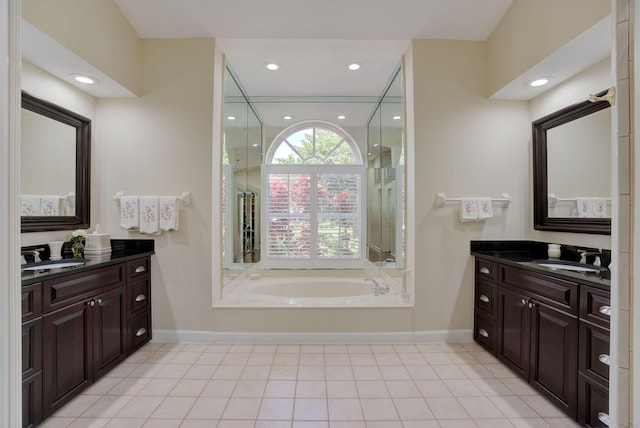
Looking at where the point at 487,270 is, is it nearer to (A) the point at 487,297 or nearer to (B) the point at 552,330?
(A) the point at 487,297

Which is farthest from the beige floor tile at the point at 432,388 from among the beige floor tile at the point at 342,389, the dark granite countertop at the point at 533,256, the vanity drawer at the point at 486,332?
the dark granite countertop at the point at 533,256

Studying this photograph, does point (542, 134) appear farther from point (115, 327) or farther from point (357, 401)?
point (115, 327)

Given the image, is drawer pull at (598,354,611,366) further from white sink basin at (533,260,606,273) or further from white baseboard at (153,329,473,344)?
white baseboard at (153,329,473,344)

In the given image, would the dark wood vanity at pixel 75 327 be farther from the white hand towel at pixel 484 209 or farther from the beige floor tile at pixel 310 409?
the white hand towel at pixel 484 209

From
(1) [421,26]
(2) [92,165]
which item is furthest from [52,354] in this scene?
(1) [421,26]

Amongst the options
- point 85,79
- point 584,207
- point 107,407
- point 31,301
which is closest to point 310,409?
point 107,407

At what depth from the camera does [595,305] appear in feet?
5.40

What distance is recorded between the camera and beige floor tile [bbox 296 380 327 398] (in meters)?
2.03

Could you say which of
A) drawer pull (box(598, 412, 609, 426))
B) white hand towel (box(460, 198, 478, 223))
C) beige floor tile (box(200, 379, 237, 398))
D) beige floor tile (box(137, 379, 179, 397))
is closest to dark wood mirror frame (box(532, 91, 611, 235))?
white hand towel (box(460, 198, 478, 223))

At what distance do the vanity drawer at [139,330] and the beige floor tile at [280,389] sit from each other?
123 centimetres

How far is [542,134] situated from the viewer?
108 inches

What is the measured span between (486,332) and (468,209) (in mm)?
1060

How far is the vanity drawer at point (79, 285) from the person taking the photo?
5.87 feet

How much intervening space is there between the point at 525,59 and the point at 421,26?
868 mm
